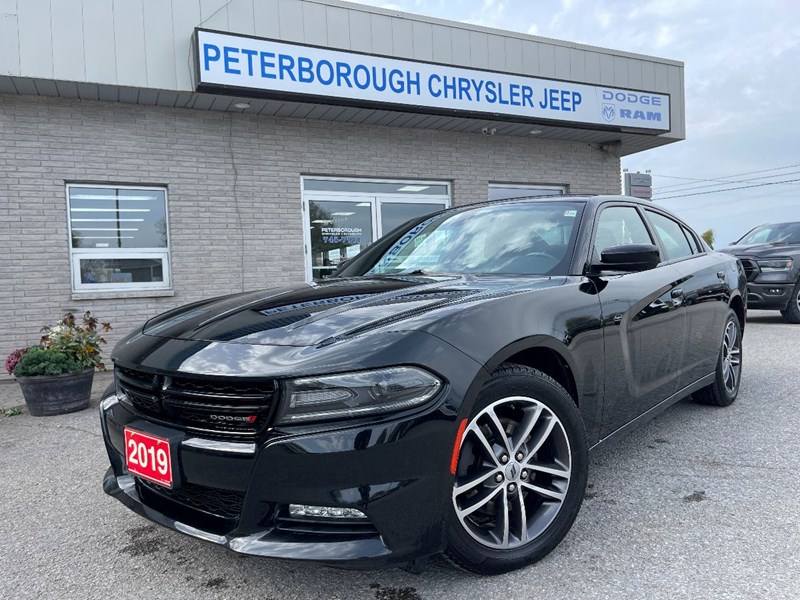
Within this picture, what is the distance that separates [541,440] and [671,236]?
2.36m

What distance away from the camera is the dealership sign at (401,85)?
6.78 meters

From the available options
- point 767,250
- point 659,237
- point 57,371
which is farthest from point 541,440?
point 767,250

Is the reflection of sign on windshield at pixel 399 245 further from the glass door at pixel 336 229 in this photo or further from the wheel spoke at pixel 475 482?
the glass door at pixel 336 229

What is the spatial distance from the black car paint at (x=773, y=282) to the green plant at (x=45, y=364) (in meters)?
9.13

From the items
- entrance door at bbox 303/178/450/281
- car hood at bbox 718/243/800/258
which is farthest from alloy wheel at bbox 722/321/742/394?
car hood at bbox 718/243/800/258

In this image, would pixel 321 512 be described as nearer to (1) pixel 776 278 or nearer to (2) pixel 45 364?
(2) pixel 45 364

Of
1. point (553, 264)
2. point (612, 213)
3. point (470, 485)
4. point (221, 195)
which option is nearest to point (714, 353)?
point (612, 213)

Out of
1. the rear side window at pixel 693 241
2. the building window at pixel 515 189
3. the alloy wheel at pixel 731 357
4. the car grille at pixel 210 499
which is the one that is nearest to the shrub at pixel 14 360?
the car grille at pixel 210 499

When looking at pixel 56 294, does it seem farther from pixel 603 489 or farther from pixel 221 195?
pixel 603 489

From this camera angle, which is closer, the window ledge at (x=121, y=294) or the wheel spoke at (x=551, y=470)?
the wheel spoke at (x=551, y=470)

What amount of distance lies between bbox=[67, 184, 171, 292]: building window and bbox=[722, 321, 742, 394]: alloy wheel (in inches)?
246

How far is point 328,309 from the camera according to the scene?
2.26 m

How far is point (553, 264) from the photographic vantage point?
2.85 metres

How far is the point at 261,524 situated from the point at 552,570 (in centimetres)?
111
